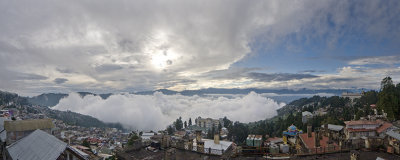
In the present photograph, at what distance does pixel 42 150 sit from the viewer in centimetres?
967

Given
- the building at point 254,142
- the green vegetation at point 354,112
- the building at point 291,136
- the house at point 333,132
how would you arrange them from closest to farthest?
the house at point 333,132 → the building at point 254,142 → the building at point 291,136 → the green vegetation at point 354,112

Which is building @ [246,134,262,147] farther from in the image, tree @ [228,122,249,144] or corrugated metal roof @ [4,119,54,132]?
tree @ [228,122,249,144]

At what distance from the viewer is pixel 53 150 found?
9.45 metres

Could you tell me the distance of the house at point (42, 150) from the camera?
920 cm

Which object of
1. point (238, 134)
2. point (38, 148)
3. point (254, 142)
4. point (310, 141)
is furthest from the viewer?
point (238, 134)

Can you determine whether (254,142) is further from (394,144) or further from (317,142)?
(394,144)

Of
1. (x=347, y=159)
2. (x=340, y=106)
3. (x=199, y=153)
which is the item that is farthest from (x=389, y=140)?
(x=340, y=106)

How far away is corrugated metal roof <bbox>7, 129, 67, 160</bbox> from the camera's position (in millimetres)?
9180

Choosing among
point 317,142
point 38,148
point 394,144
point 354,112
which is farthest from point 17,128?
point 354,112

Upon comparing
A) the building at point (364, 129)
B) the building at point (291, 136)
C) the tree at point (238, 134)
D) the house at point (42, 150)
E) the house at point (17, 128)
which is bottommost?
the tree at point (238, 134)

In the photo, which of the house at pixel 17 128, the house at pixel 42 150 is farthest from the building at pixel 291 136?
the house at pixel 17 128

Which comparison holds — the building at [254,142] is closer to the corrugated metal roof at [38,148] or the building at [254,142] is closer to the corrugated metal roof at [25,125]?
the corrugated metal roof at [38,148]

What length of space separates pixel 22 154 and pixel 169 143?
10558 mm

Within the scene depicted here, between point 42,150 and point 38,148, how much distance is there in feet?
1.47
